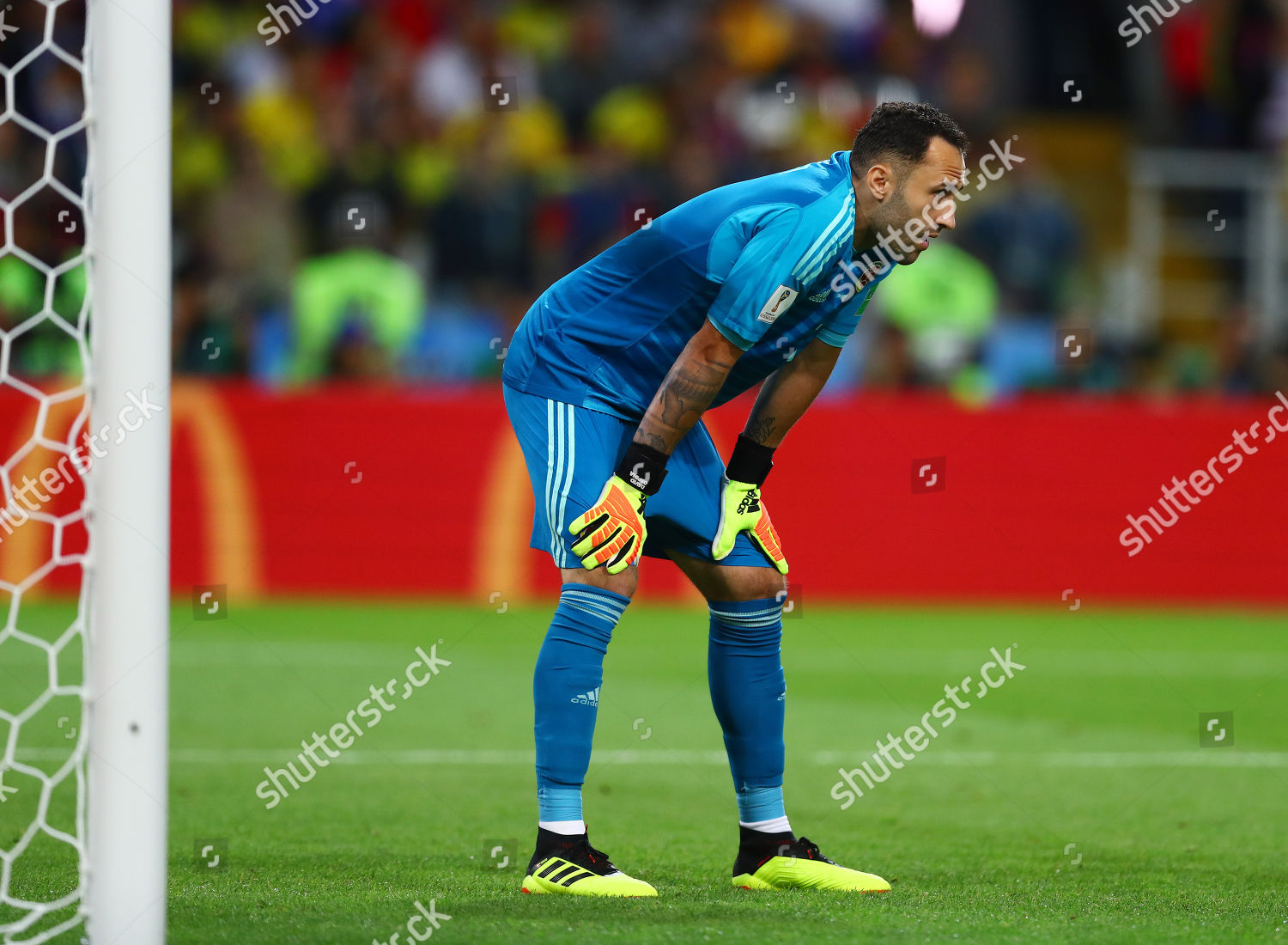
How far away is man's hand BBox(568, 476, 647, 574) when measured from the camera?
13.7 feet

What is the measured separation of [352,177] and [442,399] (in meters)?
2.97

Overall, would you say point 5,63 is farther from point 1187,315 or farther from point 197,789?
point 1187,315

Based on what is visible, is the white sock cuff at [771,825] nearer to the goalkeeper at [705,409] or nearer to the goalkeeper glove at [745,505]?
the goalkeeper at [705,409]

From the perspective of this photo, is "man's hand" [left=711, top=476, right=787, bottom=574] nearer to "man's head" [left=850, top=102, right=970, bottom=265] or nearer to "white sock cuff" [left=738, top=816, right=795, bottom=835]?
"white sock cuff" [left=738, top=816, right=795, bottom=835]

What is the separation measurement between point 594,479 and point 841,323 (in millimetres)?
822

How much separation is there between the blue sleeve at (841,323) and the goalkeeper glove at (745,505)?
34 centimetres

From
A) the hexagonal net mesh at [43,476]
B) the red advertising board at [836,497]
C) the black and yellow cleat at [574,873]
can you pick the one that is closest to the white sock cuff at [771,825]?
the black and yellow cleat at [574,873]

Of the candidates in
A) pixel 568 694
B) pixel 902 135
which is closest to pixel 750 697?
pixel 568 694

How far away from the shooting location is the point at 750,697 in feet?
15.1

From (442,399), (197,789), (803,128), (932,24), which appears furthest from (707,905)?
(932,24)

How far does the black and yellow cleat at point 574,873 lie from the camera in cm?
414

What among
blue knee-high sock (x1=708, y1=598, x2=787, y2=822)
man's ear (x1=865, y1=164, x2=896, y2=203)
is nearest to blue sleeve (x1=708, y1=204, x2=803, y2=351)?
man's ear (x1=865, y1=164, x2=896, y2=203)

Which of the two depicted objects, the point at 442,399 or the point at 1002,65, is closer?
the point at 442,399

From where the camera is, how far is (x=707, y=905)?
409 cm
